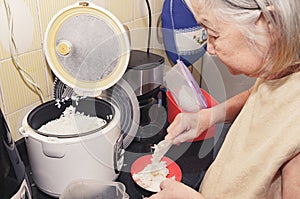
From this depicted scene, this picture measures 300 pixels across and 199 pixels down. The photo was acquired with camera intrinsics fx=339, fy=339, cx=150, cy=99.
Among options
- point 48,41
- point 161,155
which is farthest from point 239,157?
point 48,41

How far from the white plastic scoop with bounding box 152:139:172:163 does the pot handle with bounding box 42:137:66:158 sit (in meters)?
0.28

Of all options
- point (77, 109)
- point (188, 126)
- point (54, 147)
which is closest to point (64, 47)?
point (77, 109)

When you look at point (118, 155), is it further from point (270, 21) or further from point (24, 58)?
point (270, 21)

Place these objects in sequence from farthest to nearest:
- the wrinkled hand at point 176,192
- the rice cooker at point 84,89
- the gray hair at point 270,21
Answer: the rice cooker at point 84,89 → the wrinkled hand at point 176,192 → the gray hair at point 270,21

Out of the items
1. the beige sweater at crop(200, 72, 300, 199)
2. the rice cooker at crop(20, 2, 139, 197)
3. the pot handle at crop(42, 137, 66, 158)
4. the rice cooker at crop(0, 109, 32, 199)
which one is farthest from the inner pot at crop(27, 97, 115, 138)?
the beige sweater at crop(200, 72, 300, 199)

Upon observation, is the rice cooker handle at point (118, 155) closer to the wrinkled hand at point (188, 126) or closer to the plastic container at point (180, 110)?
the wrinkled hand at point (188, 126)

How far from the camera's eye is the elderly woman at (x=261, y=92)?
49cm

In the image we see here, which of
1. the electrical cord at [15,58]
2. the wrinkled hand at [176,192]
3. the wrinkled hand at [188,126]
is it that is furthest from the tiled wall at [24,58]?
the wrinkled hand at [176,192]

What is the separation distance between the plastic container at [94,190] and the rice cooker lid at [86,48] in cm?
24

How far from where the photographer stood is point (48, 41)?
0.87m

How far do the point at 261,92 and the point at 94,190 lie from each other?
0.44m

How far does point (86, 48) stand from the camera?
90 centimetres

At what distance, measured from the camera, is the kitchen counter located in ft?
2.81

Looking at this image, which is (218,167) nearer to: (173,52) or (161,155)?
(161,155)
